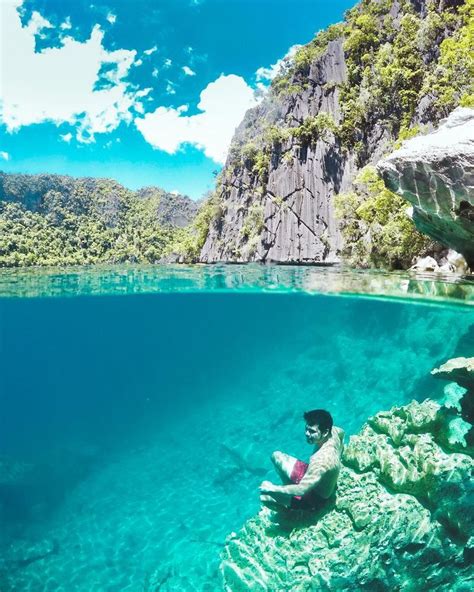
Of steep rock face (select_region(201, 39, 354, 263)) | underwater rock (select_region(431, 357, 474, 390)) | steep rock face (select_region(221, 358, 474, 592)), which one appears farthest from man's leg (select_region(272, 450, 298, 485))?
steep rock face (select_region(201, 39, 354, 263))

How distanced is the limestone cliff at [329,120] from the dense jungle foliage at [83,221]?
71.1ft

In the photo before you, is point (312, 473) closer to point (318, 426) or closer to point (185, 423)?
point (318, 426)

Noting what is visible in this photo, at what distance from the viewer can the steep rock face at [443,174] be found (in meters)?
7.96

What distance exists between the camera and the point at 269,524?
23.3 ft

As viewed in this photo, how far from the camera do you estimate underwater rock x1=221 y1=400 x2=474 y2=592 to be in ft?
19.8

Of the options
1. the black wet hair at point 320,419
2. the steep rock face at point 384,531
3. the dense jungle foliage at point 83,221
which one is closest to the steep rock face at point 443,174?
the steep rock face at point 384,531

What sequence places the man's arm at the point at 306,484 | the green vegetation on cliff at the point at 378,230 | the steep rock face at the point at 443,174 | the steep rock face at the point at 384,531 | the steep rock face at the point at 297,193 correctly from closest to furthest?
1. the steep rock face at the point at 384,531
2. the man's arm at the point at 306,484
3. the steep rock face at the point at 443,174
4. the green vegetation on cliff at the point at 378,230
5. the steep rock face at the point at 297,193

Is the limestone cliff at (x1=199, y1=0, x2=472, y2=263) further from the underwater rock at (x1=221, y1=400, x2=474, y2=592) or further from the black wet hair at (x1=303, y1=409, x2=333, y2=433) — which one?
the black wet hair at (x1=303, y1=409, x2=333, y2=433)

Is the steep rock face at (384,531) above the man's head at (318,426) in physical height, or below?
below

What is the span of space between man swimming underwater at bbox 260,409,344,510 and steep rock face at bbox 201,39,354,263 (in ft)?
75.6

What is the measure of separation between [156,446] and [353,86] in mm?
33232

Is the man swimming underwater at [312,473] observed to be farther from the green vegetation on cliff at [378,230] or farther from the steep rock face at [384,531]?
the green vegetation on cliff at [378,230]

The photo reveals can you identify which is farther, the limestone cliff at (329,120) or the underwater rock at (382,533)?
the limestone cliff at (329,120)

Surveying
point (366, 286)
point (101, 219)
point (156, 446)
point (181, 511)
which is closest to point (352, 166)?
point (366, 286)
